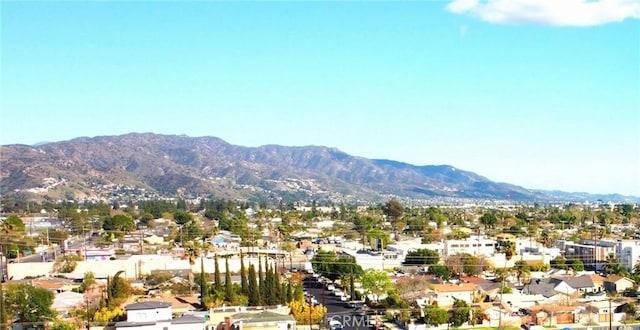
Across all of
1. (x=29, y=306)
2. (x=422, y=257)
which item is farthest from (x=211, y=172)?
(x=29, y=306)

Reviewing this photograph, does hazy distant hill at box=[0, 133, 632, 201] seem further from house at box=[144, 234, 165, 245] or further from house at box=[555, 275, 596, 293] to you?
house at box=[555, 275, 596, 293]

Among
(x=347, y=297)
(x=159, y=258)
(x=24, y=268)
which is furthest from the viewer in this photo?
(x=159, y=258)

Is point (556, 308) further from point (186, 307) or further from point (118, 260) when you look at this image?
point (118, 260)

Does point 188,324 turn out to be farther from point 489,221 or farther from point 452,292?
point 489,221

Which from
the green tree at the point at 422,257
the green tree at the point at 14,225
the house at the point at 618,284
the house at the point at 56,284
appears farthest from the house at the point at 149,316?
the green tree at the point at 14,225

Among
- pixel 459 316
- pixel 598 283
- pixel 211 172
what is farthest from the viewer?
pixel 211 172

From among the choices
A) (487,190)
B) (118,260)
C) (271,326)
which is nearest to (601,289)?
(271,326)
